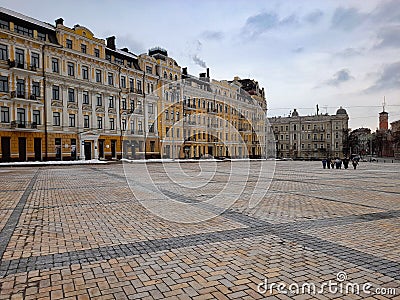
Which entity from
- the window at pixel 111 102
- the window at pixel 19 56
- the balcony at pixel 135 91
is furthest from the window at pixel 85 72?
the window at pixel 19 56

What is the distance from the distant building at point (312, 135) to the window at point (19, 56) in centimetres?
7524

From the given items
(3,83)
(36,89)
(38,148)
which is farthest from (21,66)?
(38,148)

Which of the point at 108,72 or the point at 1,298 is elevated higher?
the point at 108,72

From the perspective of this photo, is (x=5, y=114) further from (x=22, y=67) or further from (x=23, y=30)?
(x=23, y=30)

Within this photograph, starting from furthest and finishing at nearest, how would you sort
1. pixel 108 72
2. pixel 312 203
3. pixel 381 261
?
1. pixel 108 72
2. pixel 312 203
3. pixel 381 261

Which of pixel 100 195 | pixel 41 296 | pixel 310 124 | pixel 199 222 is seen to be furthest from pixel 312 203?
pixel 310 124

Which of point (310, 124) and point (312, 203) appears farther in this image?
point (310, 124)

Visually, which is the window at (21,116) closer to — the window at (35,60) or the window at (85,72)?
the window at (35,60)

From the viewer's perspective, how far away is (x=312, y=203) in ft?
34.4

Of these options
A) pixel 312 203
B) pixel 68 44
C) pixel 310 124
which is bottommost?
pixel 312 203

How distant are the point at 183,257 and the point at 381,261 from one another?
128 inches

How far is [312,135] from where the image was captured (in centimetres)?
9750

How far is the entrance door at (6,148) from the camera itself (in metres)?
35.4

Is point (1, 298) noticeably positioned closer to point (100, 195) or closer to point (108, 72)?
point (100, 195)
